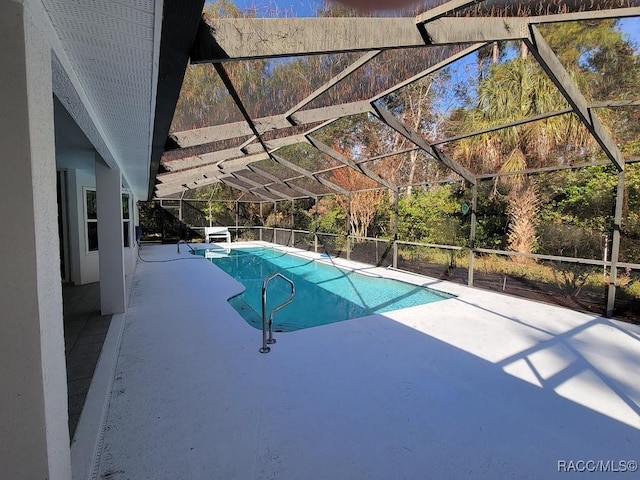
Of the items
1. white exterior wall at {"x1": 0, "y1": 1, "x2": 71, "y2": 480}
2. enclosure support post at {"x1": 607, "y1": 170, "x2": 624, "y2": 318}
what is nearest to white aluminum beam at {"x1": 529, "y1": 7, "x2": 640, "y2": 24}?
enclosure support post at {"x1": 607, "y1": 170, "x2": 624, "y2": 318}

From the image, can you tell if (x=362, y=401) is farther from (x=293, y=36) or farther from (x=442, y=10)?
(x=442, y=10)

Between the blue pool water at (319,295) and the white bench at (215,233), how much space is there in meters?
5.05

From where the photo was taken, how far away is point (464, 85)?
265 inches

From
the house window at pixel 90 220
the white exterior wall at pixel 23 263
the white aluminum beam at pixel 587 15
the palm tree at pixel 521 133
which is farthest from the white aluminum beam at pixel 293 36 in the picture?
the house window at pixel 90 220

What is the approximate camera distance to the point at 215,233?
16.0 metres

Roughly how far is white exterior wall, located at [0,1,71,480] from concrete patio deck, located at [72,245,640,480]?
91cm

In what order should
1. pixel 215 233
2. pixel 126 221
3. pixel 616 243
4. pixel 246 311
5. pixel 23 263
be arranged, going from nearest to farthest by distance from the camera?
1. pixel 23 263
2. pixel 616 243
3. pixel 246 311
4. pixel 126 221
5. pixel 215 233

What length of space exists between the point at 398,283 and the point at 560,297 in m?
3.13

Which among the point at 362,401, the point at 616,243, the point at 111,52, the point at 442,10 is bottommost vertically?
the point at 362,401

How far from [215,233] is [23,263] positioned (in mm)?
15511

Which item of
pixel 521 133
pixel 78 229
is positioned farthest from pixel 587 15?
pixel 78 229

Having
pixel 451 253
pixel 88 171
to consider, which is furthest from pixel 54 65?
pixel 451 253

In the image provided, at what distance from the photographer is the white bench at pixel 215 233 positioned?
1584cm

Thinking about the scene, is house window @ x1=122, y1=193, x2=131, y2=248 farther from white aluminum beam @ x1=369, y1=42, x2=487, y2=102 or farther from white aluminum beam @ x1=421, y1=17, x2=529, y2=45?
white aluminum beam @ x1=421, y1=17, x2=529, y2=45
